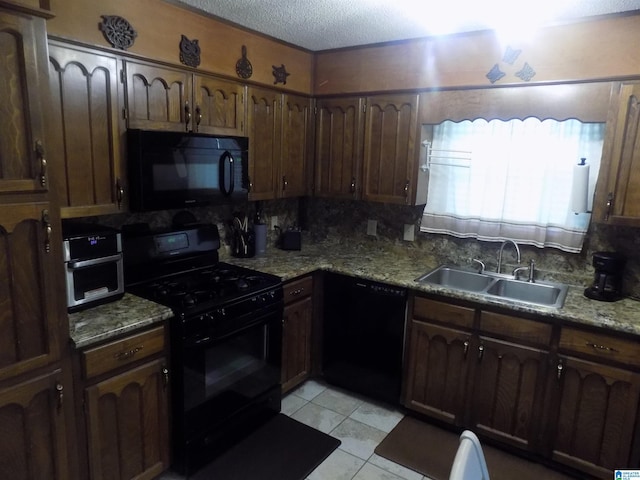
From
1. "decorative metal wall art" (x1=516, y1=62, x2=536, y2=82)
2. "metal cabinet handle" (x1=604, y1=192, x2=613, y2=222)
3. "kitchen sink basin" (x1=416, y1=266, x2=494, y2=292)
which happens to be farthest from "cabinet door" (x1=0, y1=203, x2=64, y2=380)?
"metal cabinet handle" (x1=604, y1=192, x2=613, y2=222)

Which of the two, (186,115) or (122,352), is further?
(186,115)

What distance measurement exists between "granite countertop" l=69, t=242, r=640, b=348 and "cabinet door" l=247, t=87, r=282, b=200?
1.68 feet

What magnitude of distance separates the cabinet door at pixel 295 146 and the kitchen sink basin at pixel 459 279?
1127mm

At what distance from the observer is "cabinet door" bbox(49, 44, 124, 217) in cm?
188

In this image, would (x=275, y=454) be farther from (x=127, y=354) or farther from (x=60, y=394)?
(x=60, y=394)

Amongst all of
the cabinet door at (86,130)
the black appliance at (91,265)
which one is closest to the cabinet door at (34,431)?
the black appliance at (91,265)

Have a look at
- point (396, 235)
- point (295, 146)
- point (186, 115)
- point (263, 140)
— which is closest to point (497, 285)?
point (396, 235)

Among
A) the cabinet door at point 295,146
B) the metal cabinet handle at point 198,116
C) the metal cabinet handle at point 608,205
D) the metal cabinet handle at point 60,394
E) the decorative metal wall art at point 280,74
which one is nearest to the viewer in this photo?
the metal cabinet handle at point 60,394

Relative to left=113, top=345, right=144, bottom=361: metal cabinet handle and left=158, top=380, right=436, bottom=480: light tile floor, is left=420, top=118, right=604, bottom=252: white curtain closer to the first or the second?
left=158, top=380, right=436, bottom=480: light tile floor

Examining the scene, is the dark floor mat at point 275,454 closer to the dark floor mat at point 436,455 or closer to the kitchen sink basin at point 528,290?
the dark floor mat at point 436,455

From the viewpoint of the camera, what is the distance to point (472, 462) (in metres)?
1.08

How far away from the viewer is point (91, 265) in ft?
6.44

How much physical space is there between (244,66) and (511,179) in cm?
180

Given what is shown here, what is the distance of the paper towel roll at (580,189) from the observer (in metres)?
2.43
